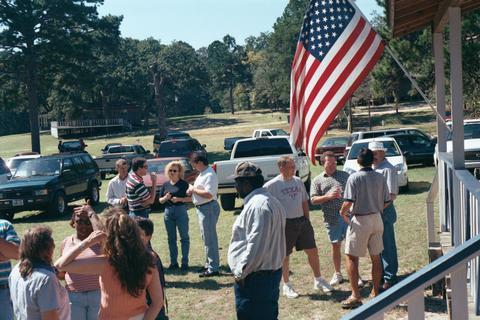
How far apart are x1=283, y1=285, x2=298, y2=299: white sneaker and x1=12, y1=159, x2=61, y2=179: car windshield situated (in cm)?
1160

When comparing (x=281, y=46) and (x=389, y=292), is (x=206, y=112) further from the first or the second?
(x=389, y=292)

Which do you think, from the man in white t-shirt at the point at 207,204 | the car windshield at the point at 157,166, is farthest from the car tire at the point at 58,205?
the man in white t-shirt at the point at 207,204

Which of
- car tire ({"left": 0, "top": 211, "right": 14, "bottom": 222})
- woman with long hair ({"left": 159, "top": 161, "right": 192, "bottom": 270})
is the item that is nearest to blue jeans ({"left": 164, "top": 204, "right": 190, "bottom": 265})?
woman with long hair ({"left": 159, "top": 161, "right": 192, "bottom": 270})

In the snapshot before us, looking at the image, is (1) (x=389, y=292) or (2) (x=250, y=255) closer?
(1) (x=389, y=292)

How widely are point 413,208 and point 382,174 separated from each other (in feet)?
21.2

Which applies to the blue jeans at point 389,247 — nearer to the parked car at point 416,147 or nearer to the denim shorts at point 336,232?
the denim shorts at point 336,232

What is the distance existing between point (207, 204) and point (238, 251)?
3.97 metres

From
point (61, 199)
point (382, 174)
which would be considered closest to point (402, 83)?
point (61, 199)

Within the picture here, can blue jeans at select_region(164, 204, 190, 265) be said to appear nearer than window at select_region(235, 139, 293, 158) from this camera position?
Yes

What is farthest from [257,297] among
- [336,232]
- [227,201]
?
[227,201]

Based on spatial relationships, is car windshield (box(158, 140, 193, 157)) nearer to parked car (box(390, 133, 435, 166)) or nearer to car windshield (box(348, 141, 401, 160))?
parked car (box(390, 133, 435, 166))

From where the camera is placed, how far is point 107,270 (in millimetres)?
4039

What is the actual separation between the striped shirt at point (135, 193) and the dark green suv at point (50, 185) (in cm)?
855

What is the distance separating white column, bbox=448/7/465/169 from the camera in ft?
16.6
